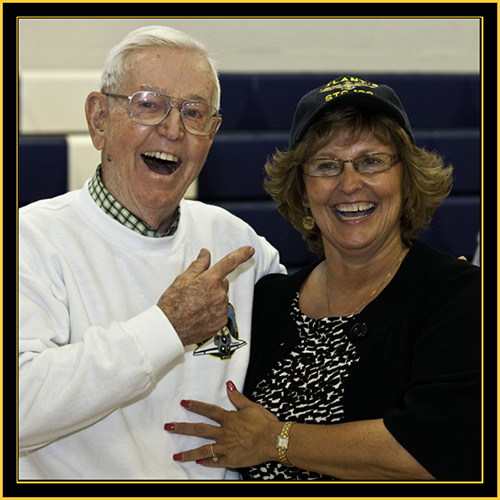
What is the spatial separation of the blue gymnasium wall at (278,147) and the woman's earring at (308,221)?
1576 mm

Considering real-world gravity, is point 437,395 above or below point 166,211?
below

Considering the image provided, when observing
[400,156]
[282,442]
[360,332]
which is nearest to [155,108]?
[400,156]

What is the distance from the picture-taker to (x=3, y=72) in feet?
5.40

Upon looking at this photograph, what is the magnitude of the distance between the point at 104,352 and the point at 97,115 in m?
0.64

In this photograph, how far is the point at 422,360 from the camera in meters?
1.41

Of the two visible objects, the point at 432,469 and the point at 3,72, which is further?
the point at 3,72

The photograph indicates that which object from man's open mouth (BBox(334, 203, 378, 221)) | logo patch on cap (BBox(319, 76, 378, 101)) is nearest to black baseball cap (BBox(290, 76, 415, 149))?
logo patch on cap (BBox(319, 76, 378, 101))

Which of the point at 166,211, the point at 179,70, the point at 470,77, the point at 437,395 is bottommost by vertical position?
the point at 437,395

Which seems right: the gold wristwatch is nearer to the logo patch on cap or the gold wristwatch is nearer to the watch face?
the watch face

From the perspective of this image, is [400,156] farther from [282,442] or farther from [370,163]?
[282,442]

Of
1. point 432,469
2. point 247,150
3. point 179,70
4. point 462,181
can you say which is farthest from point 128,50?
point 462,181

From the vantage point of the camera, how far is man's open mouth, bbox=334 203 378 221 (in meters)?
1.66

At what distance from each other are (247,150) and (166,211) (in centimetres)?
184

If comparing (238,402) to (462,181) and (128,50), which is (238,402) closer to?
(128,50)
